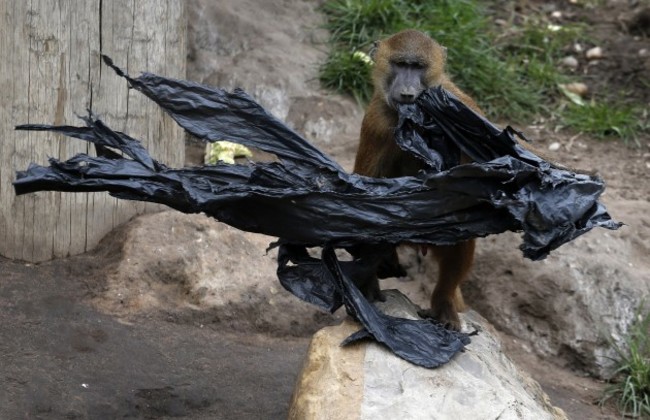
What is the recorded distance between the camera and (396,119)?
6016 mm

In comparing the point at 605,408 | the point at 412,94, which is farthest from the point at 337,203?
the point at 605,408

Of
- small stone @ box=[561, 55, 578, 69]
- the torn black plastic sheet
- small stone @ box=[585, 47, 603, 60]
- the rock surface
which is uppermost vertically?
small stone @ box=[585, 47, 603, 60]

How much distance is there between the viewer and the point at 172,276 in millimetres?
6773

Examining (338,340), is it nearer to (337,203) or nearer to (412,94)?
(337,203)

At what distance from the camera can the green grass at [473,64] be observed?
365 inches

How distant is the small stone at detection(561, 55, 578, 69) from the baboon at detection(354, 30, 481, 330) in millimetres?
4214

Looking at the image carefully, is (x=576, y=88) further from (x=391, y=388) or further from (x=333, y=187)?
(x=391, y=388)

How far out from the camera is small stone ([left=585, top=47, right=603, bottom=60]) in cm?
1023

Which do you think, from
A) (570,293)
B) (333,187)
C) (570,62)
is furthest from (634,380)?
(570,62)

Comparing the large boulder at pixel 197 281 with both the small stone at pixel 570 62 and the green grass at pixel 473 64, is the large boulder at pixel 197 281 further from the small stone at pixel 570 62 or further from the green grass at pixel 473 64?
the small stone at pixel 570 62

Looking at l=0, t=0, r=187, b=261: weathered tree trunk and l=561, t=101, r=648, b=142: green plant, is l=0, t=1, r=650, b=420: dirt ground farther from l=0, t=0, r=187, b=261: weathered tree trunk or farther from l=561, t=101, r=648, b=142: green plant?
l=561, t=101, r=648, b=142: green plant

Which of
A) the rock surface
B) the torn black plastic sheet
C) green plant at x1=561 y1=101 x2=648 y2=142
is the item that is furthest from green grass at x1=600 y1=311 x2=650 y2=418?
green plant at x1=561 y1=101 x2=648 y2=142

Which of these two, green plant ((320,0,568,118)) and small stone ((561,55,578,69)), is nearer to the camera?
green plant ((320,0,568,118))

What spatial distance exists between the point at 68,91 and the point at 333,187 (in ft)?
8.75
